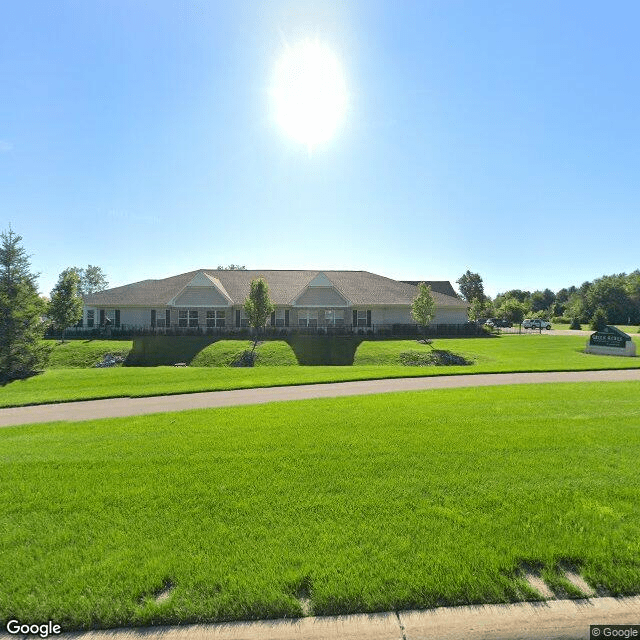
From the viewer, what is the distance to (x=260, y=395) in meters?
14.1

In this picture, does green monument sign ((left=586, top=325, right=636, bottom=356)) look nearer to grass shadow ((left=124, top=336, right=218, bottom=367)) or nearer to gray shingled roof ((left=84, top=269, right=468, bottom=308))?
gray shingled roof ((left=84, top=269, right=468, bottom=308))

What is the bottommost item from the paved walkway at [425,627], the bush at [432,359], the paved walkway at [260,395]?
the bush at [432,359]

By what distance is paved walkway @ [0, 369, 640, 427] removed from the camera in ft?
38.7

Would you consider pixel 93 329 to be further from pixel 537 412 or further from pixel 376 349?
pixel 537 412

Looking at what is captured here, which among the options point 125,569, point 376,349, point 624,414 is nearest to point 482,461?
point 125,569

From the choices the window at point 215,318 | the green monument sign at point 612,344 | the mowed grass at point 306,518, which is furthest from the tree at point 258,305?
the green monument sign at point 612,344

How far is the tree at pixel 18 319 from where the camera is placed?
22766 mm

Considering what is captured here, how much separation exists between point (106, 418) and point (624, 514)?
37.7 feet

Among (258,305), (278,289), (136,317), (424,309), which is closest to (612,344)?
(424,309)

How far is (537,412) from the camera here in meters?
10.1

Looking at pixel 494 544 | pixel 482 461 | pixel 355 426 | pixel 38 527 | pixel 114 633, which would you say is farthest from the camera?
pixel 355 426

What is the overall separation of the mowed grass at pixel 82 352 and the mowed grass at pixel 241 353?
654 cm

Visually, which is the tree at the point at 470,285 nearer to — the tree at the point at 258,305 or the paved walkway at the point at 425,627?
the tree at the point at 258,305

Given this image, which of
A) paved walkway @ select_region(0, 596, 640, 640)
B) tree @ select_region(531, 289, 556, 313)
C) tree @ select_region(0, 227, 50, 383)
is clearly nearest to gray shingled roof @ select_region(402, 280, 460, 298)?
tree @ select_region(0, 227, 50, 383)
